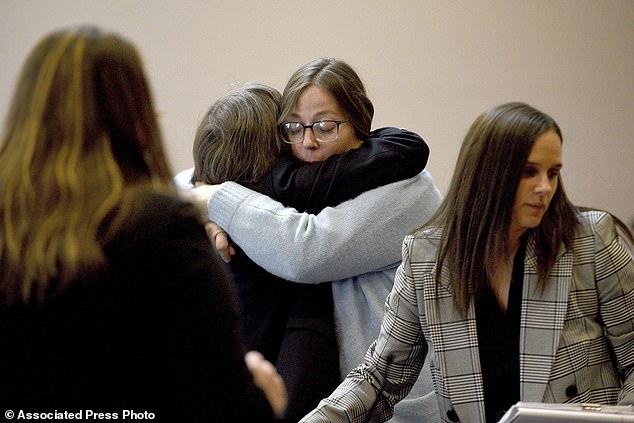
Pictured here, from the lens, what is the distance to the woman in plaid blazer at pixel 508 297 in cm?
214

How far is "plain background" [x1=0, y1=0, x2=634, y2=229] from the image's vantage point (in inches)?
149

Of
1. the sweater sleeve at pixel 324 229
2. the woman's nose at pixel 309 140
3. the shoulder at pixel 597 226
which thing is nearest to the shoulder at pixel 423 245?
the sweater sleeve at pixel 324 229

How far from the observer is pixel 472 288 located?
222 cm

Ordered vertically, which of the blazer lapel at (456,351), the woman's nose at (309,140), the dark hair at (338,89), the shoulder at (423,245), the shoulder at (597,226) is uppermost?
the dark hair at (338,89)

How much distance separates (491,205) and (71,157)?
1056 mm

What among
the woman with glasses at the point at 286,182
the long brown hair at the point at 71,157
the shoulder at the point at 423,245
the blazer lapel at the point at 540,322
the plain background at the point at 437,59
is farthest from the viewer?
the plain background at the point at 437,59

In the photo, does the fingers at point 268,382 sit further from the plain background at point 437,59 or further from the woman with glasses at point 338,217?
the plain background at point 437,59

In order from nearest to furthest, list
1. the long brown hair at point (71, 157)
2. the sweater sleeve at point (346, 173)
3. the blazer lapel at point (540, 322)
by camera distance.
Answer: the long brown hair at point (71, 157) → the blazer lapel at point (540, 322) → the sweater sleeve at point (346, 173)

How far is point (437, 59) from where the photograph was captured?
153 inches

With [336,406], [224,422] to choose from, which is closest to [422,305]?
[336,406]

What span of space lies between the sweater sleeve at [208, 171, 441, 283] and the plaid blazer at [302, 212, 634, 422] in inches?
10.3

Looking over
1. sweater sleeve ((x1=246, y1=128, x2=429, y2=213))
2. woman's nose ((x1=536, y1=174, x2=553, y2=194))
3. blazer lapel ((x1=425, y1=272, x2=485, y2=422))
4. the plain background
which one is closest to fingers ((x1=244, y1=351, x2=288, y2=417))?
blazer lapel ((x1=425, y1=272, x2=485, y2=422))

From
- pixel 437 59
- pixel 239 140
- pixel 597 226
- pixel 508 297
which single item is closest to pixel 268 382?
pixel 508 297

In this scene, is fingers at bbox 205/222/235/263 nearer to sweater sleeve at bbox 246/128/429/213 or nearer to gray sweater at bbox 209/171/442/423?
gray sweater at bbox 209/171/442/423
